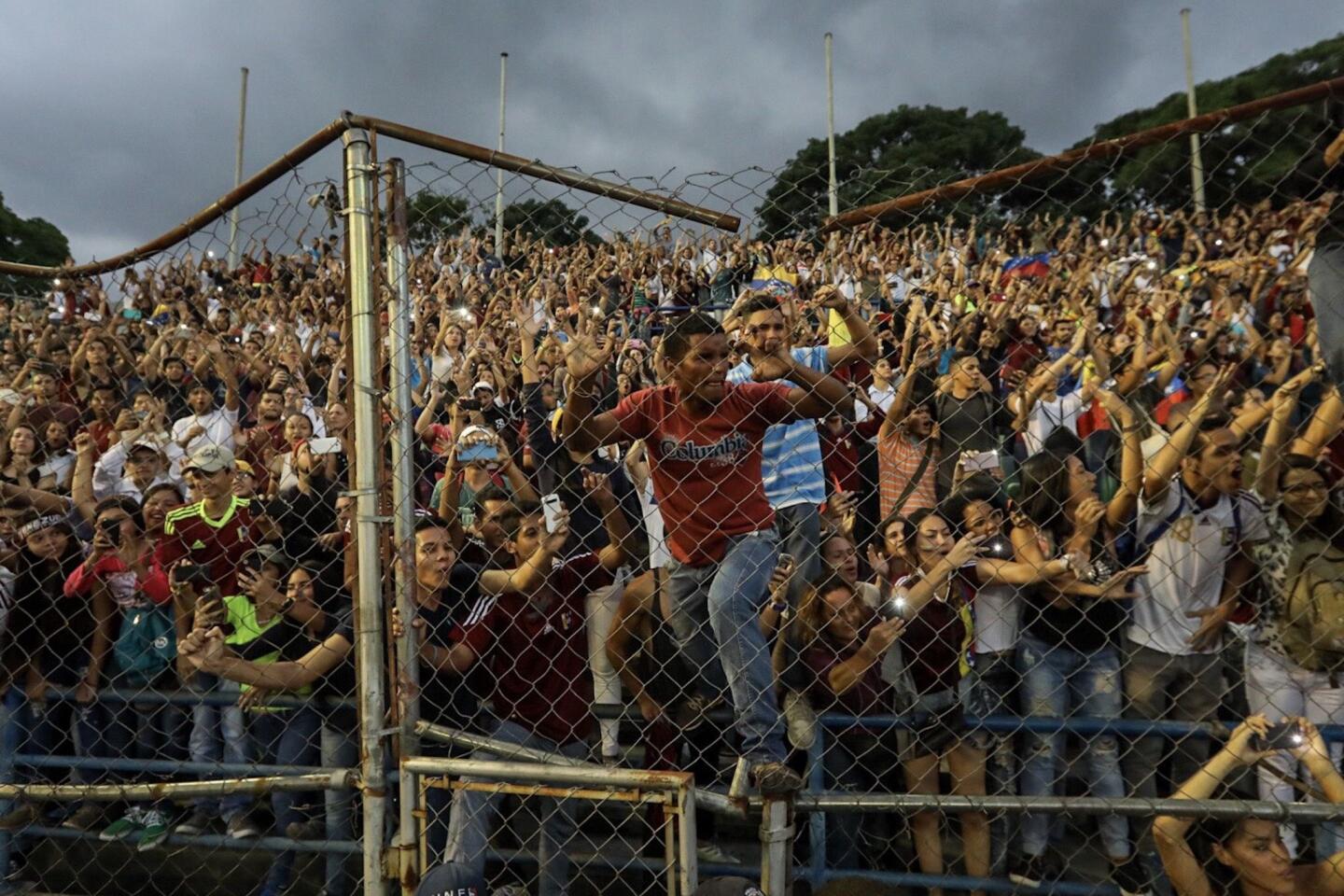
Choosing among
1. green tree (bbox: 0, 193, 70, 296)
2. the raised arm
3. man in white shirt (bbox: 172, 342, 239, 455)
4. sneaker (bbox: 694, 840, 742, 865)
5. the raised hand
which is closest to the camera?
the raised hand

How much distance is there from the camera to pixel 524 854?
3090 mm

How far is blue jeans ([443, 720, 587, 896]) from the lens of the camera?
2.88 m

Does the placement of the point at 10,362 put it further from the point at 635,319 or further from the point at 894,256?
the point at 894,256

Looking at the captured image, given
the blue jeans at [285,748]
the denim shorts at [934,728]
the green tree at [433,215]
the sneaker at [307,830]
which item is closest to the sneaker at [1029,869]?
the denim shorts at [934,728]

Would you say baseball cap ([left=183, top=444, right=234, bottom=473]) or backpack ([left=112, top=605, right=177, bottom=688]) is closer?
backpack ([left=112, top=605, right=177, bottom=688])

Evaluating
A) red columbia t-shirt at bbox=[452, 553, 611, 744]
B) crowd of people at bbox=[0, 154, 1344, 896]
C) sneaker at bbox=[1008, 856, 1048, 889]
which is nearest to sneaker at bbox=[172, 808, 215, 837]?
crowd of people at bbox=[0, 154, 1344, 896]

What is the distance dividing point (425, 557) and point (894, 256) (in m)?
2.61

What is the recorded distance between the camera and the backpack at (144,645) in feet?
13.2

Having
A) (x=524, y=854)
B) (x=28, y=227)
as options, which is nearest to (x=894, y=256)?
(x=524, y=854)

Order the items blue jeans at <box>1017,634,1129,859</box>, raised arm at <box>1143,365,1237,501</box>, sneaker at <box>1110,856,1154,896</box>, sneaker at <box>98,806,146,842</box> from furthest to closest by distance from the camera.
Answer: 1. sneaker at <box>98,806,146,842</box>
2. blue jeans at <box>1017,634,1129,859</box>
3. sneaker at <box>1110,856,1154,896</box>
4. raised arm at <box>1143,365,1237,501</box>

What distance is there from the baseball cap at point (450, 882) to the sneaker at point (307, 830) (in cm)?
119

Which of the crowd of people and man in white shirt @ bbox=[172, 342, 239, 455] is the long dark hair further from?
man in white shirt @ bbox=[172, 342, 239, 455]

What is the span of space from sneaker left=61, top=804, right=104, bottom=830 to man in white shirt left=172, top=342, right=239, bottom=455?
231cm

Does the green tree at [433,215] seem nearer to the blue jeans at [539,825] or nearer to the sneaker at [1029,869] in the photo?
the blue jeans at [539,825]
